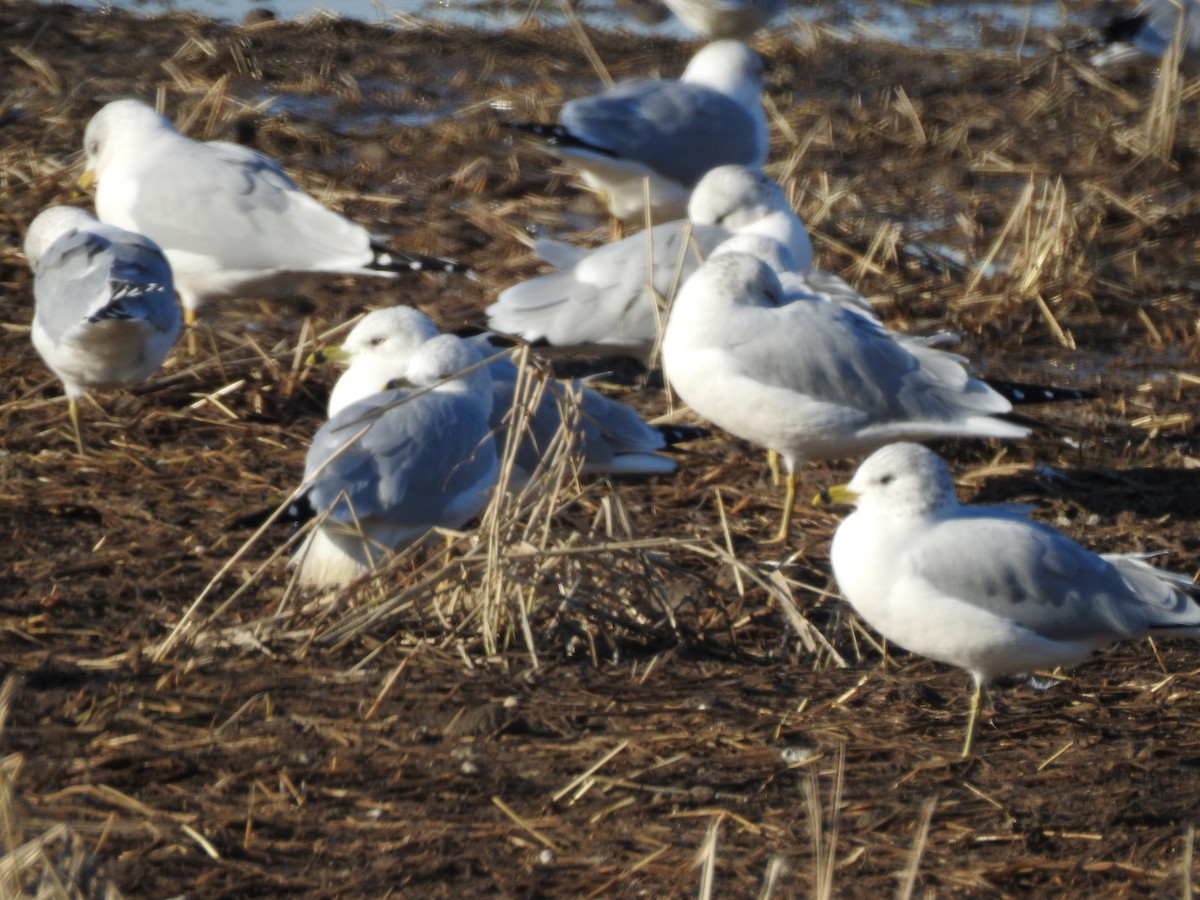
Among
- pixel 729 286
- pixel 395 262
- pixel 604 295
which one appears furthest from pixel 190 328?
pixel 729 286

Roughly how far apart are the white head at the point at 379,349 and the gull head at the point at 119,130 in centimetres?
230

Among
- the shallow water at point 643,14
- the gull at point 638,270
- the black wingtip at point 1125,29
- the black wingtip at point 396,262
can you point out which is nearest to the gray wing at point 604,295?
the gull at point 638,270

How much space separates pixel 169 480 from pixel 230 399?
0.72 meters

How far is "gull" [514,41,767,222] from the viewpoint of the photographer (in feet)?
27.9

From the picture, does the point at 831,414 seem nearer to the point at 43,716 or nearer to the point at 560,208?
the point at 43,716

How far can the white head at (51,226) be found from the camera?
6621 mm

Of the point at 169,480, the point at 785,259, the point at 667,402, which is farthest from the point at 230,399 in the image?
the point at 785,259

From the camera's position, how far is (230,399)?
253 inches

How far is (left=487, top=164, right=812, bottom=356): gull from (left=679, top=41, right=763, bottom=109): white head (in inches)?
74.5

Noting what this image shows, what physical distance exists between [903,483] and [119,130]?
14.8 feet

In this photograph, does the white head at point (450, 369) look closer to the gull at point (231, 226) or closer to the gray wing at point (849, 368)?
the gray wing at point (849, 368)

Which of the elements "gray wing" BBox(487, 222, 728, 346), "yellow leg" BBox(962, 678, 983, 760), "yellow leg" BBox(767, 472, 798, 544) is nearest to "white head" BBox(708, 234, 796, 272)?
"gray wing" BBox(487, 222, 728, 346)

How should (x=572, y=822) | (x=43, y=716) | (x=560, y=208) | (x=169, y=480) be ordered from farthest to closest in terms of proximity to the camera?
1. (x=560, y=208)
2. (x=169, y=480)
3. (x=43, y=716)
4. (x=572, y=822)

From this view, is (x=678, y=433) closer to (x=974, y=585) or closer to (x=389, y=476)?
(x=389, y=476)
